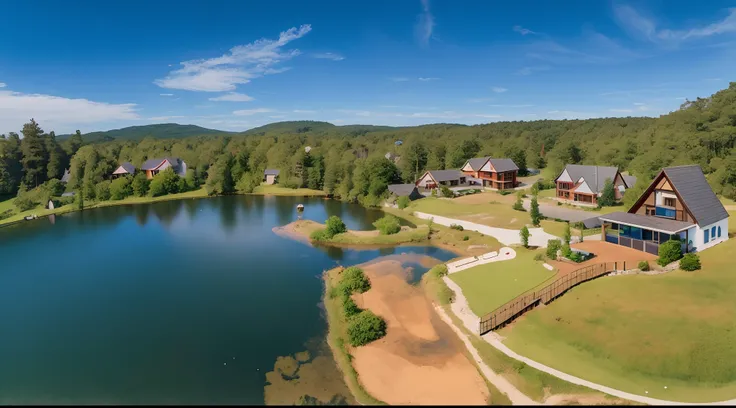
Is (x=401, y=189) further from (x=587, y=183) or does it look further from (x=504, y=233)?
(x=587, y=183)

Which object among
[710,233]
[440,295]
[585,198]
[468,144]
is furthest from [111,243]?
[468,144]

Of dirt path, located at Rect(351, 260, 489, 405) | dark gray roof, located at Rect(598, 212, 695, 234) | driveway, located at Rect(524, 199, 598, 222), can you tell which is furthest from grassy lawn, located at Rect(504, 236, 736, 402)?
driveway, located at Rect(524, 199, 598, 222)

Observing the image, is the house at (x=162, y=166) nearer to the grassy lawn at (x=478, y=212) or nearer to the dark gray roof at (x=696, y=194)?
the grassy lawn at (x=478, y=212)

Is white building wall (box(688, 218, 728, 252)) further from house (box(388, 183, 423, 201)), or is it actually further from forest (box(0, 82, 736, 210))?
house (box(388, 183, 423, 201))

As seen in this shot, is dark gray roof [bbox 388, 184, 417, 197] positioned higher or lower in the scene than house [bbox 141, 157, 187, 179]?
lower

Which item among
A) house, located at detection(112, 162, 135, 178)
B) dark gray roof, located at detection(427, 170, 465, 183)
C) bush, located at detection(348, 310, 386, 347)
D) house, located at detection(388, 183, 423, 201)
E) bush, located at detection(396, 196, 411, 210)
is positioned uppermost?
house, located at detection(112, 162, 135, 178)

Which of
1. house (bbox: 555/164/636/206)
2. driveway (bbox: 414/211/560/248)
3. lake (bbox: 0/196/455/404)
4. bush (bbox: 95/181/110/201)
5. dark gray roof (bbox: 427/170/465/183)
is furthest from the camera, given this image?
bush (bbox: 95/181/110/201)

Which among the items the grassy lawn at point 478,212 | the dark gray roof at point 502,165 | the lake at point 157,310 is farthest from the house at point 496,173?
the lake at point 157,310
